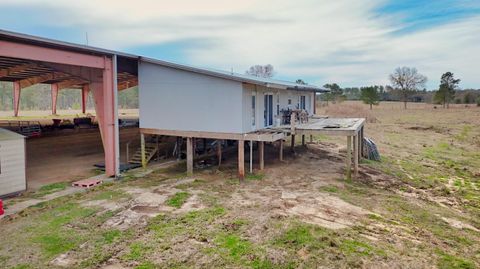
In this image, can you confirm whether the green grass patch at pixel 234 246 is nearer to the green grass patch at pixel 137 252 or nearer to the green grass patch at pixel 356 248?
the green grass patch at pixel 137 252

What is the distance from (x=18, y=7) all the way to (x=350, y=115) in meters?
38.0

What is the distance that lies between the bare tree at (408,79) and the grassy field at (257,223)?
60.9 metres

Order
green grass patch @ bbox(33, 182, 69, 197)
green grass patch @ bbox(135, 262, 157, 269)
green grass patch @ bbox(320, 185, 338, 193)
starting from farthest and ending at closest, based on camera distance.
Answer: green grass patch @ bbox(320, 185, 338, 193) < green grass patch @ bbox(33, 182, 69, 197) < green grass patch @ bbox(135, 262, 157, 269)

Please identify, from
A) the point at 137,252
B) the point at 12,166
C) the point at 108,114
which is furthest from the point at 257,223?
the point at 12,166

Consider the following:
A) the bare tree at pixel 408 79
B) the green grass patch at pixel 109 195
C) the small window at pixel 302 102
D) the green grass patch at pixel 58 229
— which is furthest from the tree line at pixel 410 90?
the green grass patch at pixel 58 229

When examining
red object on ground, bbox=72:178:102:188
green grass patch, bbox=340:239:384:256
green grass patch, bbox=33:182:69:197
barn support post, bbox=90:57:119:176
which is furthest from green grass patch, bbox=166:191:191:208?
green grass patch, bbox=340:239:384:256

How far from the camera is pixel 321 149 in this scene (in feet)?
74.3

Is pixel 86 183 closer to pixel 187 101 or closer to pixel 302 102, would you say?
pixel 187 101

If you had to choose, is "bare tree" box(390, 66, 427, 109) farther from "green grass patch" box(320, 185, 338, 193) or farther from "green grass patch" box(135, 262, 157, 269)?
"green grass patch" box(135, 262, 157, 269)

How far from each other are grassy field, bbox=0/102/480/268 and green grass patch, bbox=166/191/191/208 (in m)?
0.07

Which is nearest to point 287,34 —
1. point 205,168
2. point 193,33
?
point 193,33

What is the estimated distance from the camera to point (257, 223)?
9.01m

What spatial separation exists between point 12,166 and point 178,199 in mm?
5788

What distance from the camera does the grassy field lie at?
23.4ft
